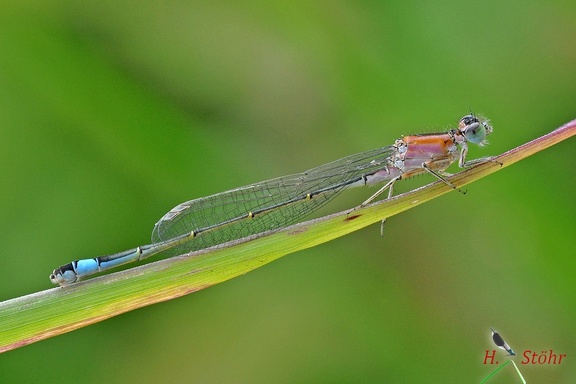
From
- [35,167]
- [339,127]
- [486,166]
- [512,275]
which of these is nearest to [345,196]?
[339,127]

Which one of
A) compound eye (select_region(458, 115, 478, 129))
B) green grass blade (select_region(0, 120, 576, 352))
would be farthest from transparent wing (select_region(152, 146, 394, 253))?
green grass blade (select_region(0, 120, 576, 352))

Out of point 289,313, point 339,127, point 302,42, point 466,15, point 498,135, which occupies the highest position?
point 302,42

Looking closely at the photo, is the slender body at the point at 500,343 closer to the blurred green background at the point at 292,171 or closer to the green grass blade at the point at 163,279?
the blurred green background at the point at 292,171

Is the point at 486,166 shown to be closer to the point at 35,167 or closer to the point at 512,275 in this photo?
the point at 512,275

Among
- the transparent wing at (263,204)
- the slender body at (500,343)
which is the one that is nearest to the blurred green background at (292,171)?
the transparent wing at (263,204)

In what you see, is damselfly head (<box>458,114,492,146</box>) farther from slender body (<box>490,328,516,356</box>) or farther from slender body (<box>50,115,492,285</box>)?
slender body (<box>490,328,516,356</box>)

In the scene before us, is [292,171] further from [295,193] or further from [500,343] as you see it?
[500,343]
